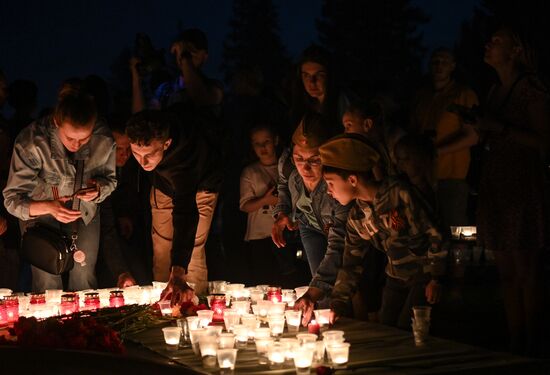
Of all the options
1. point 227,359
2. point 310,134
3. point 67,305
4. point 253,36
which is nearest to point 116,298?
point 67,305

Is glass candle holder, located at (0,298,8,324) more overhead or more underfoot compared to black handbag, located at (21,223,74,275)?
more underfoot

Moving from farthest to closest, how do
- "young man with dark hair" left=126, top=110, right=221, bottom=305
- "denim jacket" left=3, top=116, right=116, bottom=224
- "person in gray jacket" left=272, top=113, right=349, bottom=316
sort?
"denim jacket" left=3, top=116, right=116, bottom=224 → "young man with dark hair" left=126, top=110, right=221, bottom=305 → "person in gray jacket" left=272, top=113, right=349, bottom=316

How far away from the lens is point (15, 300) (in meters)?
6.07

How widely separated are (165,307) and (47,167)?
1595mm

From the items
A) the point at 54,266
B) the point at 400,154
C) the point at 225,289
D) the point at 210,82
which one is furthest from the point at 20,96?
the point at 400,154

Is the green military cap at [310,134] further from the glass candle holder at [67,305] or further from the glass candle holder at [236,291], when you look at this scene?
the glass candle holder at [67,305]

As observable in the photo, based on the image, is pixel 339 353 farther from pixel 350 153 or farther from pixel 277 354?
pixel 350 153

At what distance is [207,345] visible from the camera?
189 inches

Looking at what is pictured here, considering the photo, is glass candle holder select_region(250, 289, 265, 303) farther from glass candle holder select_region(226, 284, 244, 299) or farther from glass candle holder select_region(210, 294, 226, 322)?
glass candle holder select_region(210, 294, 226, 322)

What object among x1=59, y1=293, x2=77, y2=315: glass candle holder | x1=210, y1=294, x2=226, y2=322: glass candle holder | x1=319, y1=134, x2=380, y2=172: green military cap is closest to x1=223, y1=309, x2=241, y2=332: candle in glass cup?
x1=210, y1=294, x2=226, y2=322: glass candle holder

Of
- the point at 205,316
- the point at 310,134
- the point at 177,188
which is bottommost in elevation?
the point at 205,316

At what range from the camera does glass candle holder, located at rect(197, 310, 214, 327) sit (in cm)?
553

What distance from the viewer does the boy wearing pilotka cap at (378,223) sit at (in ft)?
18.9

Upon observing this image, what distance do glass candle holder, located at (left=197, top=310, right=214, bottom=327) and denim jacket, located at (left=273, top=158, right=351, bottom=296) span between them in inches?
31.7
